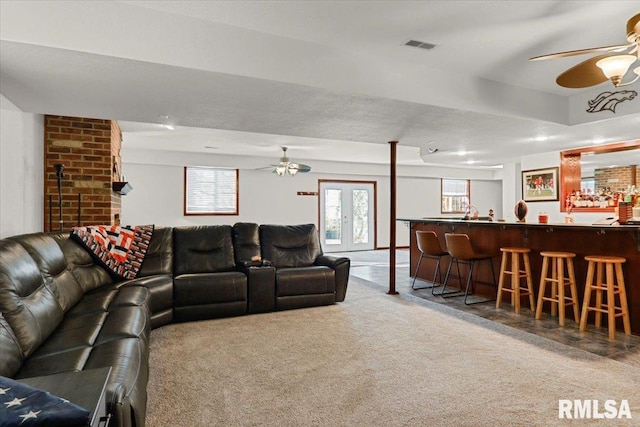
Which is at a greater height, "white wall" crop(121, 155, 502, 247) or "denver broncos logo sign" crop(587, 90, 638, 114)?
"denver broncos logo sign" crop(587, 90, 638, 114)

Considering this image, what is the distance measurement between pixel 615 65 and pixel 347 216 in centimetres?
839

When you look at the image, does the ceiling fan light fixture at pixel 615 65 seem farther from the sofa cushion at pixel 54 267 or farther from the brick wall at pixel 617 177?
the brick wall at pixel 617 177

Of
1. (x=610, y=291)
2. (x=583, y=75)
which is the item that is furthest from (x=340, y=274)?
(x=583, y=75)

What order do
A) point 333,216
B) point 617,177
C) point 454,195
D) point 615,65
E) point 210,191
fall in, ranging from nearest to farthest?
point 615,65, point 617,177, point 210,191, point 333,216, point 454,195

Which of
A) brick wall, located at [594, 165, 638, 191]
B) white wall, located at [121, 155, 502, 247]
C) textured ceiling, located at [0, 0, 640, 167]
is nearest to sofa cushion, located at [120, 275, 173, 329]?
textured ceiling, located at [0, 0, 640, 167]

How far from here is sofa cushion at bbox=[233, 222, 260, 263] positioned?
14.5 feet

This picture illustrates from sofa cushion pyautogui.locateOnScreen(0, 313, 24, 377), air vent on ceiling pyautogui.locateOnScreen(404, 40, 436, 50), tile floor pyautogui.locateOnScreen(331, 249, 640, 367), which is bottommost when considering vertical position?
tile floor pyautogui.locateOnScreen(331, 249, 640, 367)

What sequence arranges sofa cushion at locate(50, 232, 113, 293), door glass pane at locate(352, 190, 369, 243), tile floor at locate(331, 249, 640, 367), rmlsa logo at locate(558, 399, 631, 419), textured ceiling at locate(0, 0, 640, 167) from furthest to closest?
door glass pane at locate(352, 190, 369, 243) < sofa cushion at locate(50, 232, 113, 293) < tile floor at locate(331, 249, 640, 367) < textured ceiling at locate(0, 0, 640, 167) < rmlsa logo at locate(558, 399, 631, 419)

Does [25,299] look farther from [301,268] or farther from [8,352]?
[301,268]

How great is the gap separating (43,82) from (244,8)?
168cm

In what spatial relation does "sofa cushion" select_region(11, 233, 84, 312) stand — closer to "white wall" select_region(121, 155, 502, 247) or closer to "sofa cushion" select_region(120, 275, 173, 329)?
"sofa cushion" select_region(120, 275, 173, 329)

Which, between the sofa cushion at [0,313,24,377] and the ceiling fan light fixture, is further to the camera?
the ceiling fan light fixture

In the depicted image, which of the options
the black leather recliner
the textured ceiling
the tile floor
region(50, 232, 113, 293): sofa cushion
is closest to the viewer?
the textured ceiling

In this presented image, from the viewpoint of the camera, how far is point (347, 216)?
34.4ft
